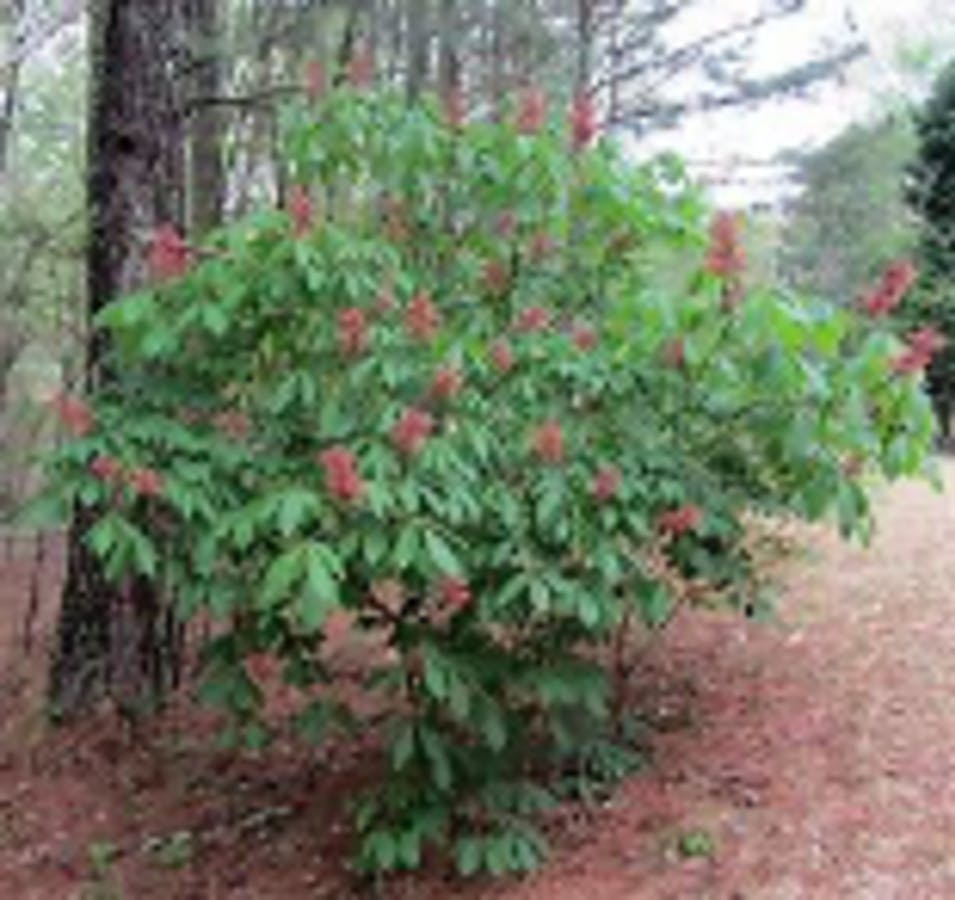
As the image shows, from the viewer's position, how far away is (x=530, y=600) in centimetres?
332

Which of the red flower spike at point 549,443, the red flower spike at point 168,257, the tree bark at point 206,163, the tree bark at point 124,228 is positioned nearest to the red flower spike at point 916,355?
the red flower spike at point 549,443

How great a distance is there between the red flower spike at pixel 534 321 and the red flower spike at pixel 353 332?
0.57 metres

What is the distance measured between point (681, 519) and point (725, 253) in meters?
0.78

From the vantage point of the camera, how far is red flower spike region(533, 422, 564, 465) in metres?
3.26

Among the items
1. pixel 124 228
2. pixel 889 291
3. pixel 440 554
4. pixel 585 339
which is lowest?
pixel 440 554

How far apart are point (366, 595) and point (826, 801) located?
1.60m

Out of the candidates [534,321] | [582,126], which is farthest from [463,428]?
[582,126]

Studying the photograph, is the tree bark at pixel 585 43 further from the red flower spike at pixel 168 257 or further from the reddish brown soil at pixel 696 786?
the red flower spike at pixel 168 257

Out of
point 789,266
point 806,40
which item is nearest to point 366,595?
point 806,40

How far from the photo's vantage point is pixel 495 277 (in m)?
3.82

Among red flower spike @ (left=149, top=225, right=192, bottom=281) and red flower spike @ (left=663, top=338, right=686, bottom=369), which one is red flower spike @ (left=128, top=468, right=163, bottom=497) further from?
red flower spike @ (left=663, top=338, right=686, bottom=369)

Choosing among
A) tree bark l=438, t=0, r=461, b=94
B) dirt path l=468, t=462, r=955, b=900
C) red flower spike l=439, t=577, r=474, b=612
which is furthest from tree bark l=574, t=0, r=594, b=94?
red flower spike l=439, t=577, r=474, b=612

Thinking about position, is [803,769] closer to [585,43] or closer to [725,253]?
[725,253]

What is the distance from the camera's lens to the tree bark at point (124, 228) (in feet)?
17.4
